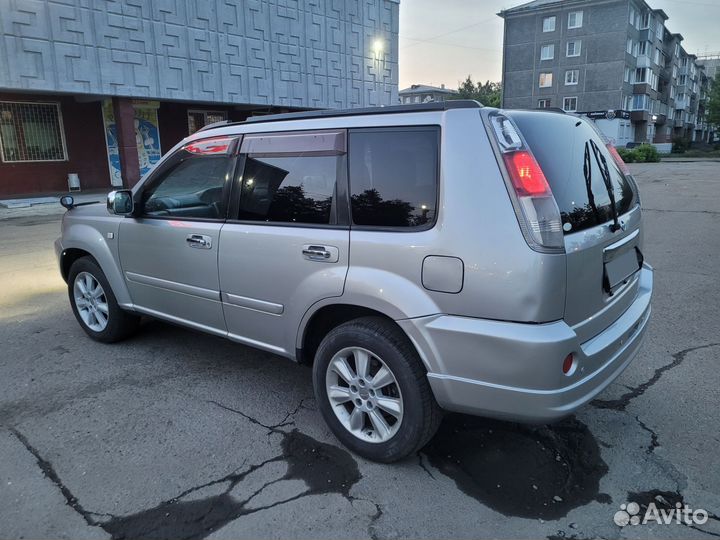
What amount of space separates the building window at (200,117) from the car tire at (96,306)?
20.2 metres

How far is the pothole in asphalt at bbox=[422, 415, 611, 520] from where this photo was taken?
2586 millimetres

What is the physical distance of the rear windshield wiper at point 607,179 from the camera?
2.86 meters

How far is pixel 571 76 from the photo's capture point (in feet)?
168

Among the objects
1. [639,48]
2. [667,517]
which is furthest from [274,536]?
[639,48]

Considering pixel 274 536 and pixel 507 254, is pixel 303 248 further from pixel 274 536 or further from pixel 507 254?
pixel 274 536

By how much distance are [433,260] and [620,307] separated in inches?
46.9

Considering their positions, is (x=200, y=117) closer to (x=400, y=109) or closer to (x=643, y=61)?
(x=400, y=109)

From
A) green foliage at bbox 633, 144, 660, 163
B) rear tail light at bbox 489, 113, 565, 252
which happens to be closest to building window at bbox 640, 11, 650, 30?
green foliage at bbox 633, 144, 660, 163

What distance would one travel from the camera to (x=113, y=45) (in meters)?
17.7

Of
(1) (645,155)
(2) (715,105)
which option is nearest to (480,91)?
(2) (715,105)

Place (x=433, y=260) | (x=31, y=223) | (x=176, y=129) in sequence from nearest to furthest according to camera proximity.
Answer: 1. (x=433, y=260)
2. (x=31, y=223)
3. (x=176, y=129)

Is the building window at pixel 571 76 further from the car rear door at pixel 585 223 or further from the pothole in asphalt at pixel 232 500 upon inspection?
the pothole in asphalt at pixel 232 500

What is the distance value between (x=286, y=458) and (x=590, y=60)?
56171 millimetres

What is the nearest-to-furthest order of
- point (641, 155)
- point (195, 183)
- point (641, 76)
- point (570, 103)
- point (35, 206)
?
point (195, 183) < point (35, 206) < point (641, 155) < point (570, 103) < point (641, 76)
